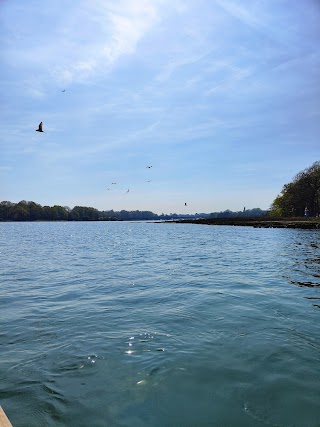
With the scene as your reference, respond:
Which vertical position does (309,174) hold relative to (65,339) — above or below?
above

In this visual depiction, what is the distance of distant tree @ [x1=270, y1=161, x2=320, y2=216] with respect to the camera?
87.0 m

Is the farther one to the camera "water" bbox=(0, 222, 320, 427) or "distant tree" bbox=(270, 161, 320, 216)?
"distant tree" bbox=(270, 161, 320, 216)

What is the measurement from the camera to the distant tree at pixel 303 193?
8700 cm

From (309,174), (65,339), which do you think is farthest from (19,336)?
(309,174)

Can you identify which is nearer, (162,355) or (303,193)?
(162,355)

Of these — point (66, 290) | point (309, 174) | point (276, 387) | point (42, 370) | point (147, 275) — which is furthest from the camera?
point (309, 174)

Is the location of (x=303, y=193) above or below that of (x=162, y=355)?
above

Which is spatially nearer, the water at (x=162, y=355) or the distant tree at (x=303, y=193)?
the water at (x=162, y=355)

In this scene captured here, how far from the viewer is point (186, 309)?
10102 millimetres

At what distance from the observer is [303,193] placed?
90562mm

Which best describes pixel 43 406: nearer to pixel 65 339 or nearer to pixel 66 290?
pixel 65 339

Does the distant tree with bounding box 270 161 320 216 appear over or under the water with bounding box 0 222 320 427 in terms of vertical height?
over

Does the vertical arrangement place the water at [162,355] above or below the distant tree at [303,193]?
below

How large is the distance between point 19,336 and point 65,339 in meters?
1.32
